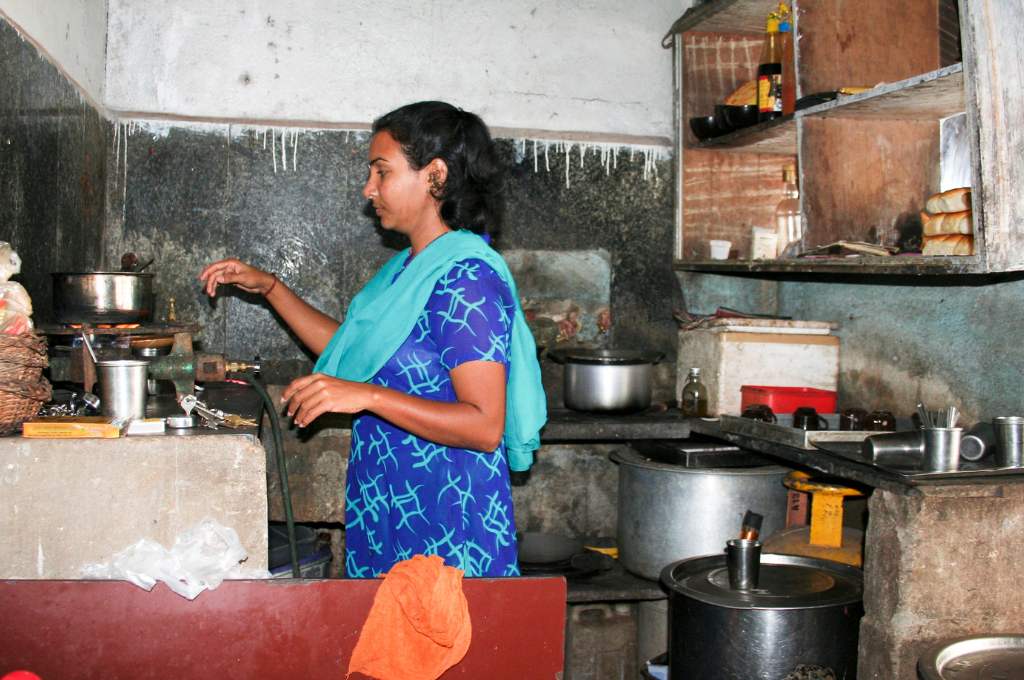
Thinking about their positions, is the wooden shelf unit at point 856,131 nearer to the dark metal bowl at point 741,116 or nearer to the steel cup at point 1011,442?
the dark metal bowl at point 741,116

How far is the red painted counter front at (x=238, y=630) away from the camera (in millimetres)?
1633

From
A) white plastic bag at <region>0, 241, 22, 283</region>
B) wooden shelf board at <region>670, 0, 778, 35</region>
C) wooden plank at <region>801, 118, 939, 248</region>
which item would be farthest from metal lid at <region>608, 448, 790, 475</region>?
white plastic bag at <region>0, 241, 22, 283</region>

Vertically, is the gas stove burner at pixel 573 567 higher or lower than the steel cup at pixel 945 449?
lower

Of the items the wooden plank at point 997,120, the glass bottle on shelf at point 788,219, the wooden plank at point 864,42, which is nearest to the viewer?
the wooden plank at point 997,120

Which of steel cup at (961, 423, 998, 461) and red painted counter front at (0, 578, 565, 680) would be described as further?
steel cup at (961, 423, 998, 461)

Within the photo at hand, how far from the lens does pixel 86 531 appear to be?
71.7 inches

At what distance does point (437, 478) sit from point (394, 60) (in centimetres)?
245

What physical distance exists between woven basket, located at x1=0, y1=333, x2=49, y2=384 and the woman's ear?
941 millimetres

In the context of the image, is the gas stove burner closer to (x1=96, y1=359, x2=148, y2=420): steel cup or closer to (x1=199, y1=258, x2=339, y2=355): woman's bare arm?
(x1=199, y1=258, x2=339, y2=355): woman's bare arm

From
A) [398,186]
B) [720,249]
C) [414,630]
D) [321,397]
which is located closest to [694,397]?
[720,249]

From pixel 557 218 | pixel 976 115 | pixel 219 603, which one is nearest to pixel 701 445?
pixel 557 218

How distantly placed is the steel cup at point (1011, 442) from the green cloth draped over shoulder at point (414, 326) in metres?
1.24

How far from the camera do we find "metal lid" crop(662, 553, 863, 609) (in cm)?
277

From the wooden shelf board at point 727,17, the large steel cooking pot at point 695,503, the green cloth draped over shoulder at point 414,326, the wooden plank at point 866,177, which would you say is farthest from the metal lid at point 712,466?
the wooden shelf board at point 727,17
